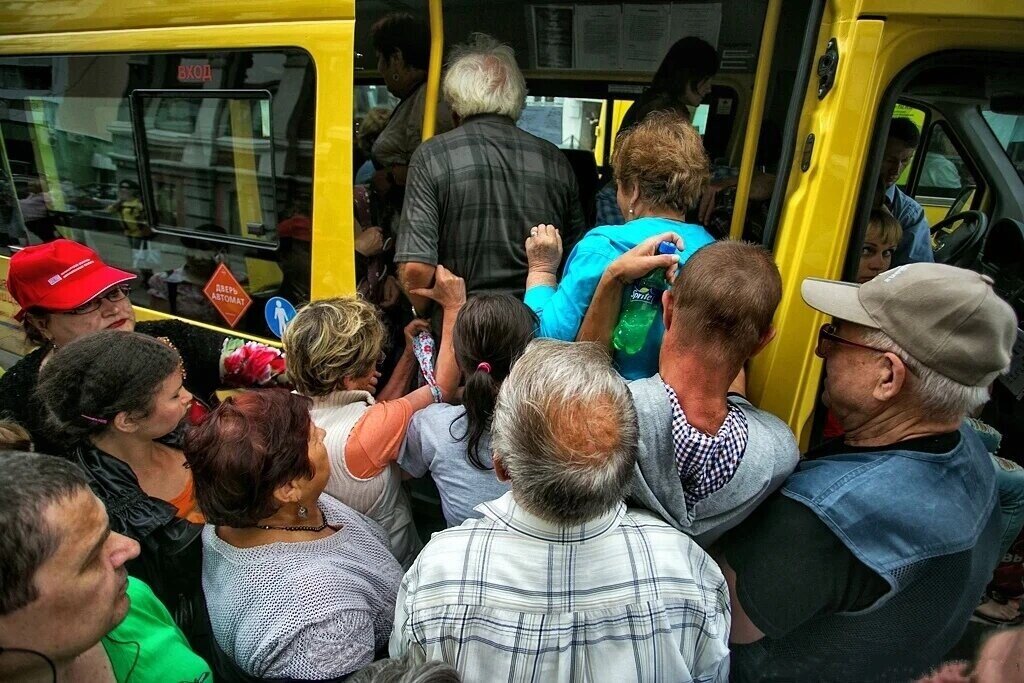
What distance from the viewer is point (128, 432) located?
1727 mm

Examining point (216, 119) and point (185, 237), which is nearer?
point (216, 119)

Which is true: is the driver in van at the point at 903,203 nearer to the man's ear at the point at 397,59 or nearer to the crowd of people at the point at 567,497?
the crowd of people at the point at 567,497

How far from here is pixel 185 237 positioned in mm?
2996

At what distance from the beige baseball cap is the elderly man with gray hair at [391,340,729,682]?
0.59 meters

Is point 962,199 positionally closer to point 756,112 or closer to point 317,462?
point 756,112

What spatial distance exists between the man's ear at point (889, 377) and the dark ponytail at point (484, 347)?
816 mm

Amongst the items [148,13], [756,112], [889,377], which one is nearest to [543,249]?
[756,112]

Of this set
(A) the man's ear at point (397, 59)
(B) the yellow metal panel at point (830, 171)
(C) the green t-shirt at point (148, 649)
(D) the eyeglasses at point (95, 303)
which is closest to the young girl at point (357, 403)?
(C) the green t-shirt at point (148, 649)

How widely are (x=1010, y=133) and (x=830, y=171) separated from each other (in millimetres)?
1484

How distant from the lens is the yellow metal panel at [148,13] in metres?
2.33

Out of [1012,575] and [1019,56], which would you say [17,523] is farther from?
[1012,575]

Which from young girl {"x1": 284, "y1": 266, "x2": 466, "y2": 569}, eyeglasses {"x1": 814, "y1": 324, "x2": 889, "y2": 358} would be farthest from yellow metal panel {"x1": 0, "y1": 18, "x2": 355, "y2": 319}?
eyeglasses {"x1": 814, "y1": 324, "x2": 889, "y2": 358}

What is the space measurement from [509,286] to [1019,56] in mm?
1626

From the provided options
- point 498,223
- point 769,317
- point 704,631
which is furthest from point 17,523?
point 498,223
